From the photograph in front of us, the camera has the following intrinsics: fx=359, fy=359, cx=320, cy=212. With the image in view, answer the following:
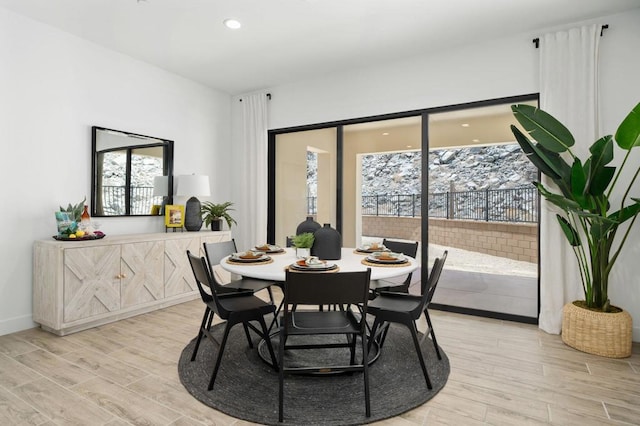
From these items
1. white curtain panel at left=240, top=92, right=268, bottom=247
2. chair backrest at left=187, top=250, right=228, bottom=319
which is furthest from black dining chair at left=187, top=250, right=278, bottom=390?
white curtain panel at left=240, top=92, right=268, bottom=247

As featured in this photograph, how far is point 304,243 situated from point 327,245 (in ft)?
0.56

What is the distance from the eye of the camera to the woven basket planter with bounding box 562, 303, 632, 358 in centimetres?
276

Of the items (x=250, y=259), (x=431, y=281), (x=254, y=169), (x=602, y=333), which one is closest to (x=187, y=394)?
(x=250, y=259)

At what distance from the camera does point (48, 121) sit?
344 centimetres

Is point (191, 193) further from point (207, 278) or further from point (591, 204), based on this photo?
point (591, 204)

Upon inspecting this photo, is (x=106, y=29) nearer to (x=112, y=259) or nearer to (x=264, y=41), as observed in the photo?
(x=264, y=41)

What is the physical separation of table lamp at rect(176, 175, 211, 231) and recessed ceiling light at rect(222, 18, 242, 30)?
72.4 inches

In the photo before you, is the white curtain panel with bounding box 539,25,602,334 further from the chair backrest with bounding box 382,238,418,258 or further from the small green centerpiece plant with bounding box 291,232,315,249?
the small green centerpiece plant with bounding box 291,232,315,249

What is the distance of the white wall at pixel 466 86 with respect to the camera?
10.2 ft

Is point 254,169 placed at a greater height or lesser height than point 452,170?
greater

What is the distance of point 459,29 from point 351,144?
177 centimetres

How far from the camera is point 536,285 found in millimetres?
3617

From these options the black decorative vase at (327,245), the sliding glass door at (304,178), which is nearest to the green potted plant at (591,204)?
the black decorative vase at (327,245)

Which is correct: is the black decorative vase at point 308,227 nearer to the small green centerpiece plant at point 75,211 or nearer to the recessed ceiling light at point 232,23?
the recessed ceiling light at point 232,23
